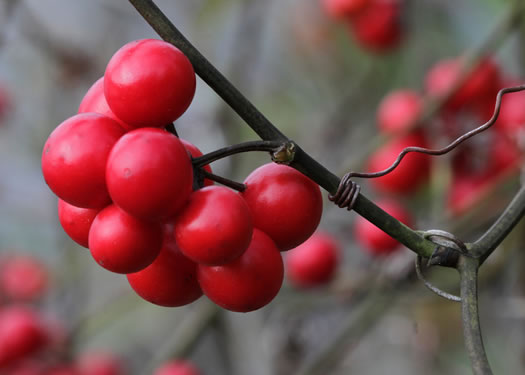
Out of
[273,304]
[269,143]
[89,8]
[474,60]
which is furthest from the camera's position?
[89,8]

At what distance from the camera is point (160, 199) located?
0.49 meters

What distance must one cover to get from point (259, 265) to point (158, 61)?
0.20 m

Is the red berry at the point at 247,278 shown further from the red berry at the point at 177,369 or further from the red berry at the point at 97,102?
the red berry at the point at 177,369

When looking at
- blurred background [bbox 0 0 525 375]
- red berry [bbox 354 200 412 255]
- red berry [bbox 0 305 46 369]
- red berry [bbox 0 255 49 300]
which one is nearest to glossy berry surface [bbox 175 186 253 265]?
blurred background [bbox 0 0 525 375]

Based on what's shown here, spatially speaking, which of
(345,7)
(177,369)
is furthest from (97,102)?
(345,7)

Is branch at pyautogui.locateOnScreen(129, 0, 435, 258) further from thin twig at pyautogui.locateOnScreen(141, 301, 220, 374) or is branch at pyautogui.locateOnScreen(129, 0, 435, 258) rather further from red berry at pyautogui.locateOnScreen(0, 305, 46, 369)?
red berry at pyautogui.locateOnScreen(0, 305, 46, 369)

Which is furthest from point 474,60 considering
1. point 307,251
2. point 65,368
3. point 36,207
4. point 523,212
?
point 36,207

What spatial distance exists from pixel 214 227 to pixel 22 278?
5.69 feet

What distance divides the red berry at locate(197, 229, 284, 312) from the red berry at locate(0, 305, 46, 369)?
3.66ft

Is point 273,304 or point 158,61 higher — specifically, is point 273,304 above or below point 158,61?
below

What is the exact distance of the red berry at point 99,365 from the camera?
1.65 meters

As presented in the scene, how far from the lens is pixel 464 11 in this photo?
198 centimetres

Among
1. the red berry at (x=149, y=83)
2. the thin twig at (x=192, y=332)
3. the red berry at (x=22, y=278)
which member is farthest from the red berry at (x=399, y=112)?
the red berry at (x=22, y=278)

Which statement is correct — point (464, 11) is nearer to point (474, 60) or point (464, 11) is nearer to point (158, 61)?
point (474, 60)
